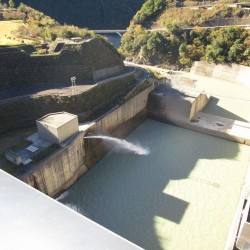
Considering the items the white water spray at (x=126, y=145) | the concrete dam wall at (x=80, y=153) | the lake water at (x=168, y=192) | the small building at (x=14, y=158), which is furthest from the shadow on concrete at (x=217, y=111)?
the small building at (x=14, y=158)

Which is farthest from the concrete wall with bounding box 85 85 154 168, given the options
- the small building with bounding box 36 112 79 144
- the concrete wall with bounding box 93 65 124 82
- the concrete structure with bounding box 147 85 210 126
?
the concrete wall with bounding box 93 65 124 82

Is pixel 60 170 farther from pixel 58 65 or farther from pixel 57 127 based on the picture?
pixel 58 65

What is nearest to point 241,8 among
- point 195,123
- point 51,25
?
point 195,123

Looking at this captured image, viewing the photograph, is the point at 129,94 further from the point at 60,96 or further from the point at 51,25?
the point at 51,25

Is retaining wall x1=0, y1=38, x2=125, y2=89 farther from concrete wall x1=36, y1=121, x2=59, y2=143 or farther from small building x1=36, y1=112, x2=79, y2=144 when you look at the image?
concrete wall x1=36, y1=121, x2=59, y2=143

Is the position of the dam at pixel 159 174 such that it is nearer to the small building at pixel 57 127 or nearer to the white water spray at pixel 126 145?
the white water spray at pixel 126 145

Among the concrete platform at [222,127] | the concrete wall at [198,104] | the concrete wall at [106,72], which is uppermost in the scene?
the concrete wall at [106,72]
